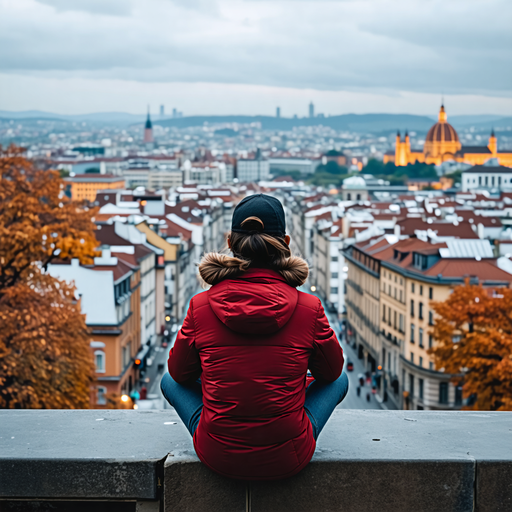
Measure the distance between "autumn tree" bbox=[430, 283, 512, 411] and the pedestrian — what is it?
21156mm

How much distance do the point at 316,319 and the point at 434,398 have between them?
41355 mm

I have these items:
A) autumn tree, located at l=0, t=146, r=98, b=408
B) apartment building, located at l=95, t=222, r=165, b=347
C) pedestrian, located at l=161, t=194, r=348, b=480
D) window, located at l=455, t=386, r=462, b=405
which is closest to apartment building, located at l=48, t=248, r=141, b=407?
apartment building, located at l=95, t=222, r=165, b=347

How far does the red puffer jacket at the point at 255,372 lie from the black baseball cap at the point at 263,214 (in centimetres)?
24

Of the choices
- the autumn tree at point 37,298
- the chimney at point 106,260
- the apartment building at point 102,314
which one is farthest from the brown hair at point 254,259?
the chimney at point 106,260

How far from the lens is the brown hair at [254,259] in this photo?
4566 mm

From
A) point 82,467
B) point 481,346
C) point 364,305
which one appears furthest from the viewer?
point 364,305

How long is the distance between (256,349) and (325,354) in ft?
1.51

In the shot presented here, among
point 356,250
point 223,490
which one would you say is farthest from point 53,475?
point 356,250

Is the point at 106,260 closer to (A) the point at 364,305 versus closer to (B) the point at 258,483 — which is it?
(A) the point at 364,305

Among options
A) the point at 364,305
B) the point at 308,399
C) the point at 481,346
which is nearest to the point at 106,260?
the point at 481,346

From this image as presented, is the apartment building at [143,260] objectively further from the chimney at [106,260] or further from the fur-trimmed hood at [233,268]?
the fur-trimmed hood at [233,268]

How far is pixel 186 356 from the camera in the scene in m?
4.72

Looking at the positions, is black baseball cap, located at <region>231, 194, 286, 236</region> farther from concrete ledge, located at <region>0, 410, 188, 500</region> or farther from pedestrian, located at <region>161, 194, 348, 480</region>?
concrete ledge, located at <region>0, 410, 188, 500</region>

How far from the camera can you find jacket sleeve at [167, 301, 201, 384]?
15.2ft
